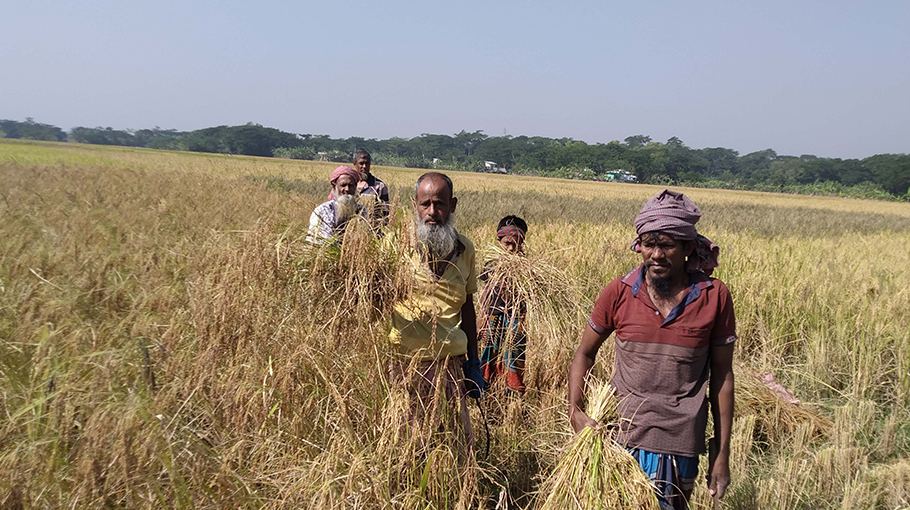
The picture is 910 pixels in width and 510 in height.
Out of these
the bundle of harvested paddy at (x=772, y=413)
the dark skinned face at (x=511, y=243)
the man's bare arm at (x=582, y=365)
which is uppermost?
the dark skinned face at (x=511, y=243)

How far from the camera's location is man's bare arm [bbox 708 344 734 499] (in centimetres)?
172

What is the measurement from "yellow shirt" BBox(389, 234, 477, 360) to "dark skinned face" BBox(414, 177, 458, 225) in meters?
0.17

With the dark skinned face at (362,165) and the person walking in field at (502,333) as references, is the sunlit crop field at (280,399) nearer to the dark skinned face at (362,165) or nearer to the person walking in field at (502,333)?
the person walking in field at (502,333)

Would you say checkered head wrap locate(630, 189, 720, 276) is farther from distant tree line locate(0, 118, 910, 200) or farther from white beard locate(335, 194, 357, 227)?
distant tree line locate(0, 118, 910, 200)

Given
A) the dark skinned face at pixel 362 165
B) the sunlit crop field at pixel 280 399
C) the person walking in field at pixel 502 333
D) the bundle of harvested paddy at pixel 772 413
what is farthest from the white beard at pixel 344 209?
the dark skinned face at pixel 362 165

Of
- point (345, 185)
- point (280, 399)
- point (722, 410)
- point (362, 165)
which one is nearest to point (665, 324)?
point (722, 410)

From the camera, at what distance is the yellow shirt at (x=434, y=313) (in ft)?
6.33

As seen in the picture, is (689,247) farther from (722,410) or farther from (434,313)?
(434,313)

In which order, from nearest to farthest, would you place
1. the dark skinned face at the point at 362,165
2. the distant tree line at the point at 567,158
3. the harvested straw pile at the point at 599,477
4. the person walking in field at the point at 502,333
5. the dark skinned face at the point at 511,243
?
1. the harvested straw pile at the point at 599,477
2. the person walking in field at the point at 502,333
3. the dark skinned face at the point at 511,243
4. the dark skinned face at the point at 362,165
5. the distant tree line at the point at 567,158

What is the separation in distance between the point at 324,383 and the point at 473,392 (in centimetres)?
71

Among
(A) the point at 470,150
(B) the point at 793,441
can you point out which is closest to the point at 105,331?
(B) the point at 793,441

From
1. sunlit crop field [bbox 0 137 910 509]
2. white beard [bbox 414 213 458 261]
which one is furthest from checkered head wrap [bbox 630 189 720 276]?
sunlit crop field [bbox 0 137 910 509]

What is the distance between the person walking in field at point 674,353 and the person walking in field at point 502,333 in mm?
1379

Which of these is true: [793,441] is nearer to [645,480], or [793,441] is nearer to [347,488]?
[645,480]
